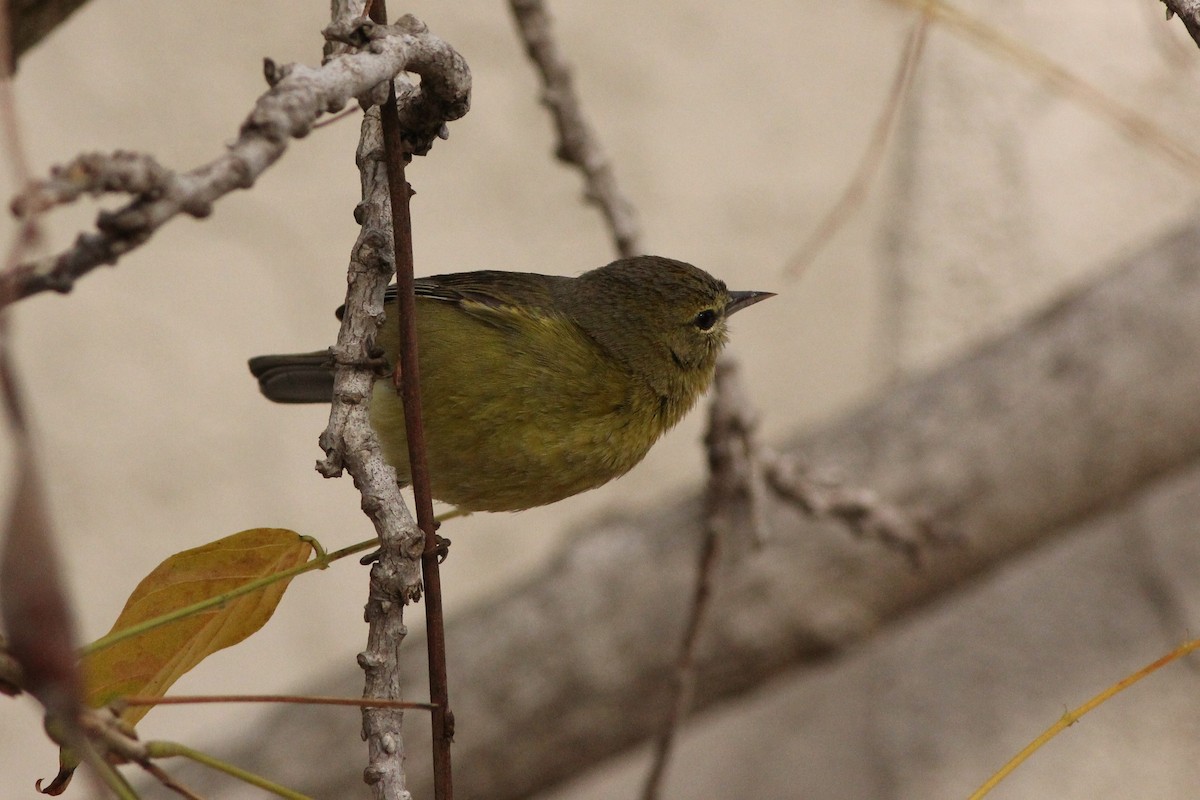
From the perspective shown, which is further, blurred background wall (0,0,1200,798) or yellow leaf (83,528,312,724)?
blurred background wall (0,0,1200,798)

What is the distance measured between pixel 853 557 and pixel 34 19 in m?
2.15

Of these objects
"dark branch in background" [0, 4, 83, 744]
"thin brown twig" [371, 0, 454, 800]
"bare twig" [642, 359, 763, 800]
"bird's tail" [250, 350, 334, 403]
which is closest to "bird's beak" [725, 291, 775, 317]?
"bare twig" [642, 359, 763, 800]

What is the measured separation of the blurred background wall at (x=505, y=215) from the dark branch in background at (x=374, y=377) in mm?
3026

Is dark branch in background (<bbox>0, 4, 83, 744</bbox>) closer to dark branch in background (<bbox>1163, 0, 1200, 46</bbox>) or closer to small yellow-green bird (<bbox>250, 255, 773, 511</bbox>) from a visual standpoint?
dark branch in background (<bbox>1163, 0, 1200, 46</bbox>)

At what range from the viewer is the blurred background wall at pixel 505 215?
4.36m

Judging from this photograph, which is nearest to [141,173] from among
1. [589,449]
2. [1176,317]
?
[589,449]

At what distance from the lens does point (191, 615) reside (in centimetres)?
112

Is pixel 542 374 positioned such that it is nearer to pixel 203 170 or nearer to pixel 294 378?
pixel 294 378

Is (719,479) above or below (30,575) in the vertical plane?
above

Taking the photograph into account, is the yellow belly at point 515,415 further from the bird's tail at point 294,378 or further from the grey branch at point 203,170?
the grey branch at point 203,170

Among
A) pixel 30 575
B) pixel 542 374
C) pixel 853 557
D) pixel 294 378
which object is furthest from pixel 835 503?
pixel 30 575

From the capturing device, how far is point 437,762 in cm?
109

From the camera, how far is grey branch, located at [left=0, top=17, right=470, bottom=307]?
0.69 m

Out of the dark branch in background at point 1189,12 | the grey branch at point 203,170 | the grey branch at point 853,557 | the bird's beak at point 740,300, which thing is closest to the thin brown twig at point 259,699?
the grey branch at point 203,170
